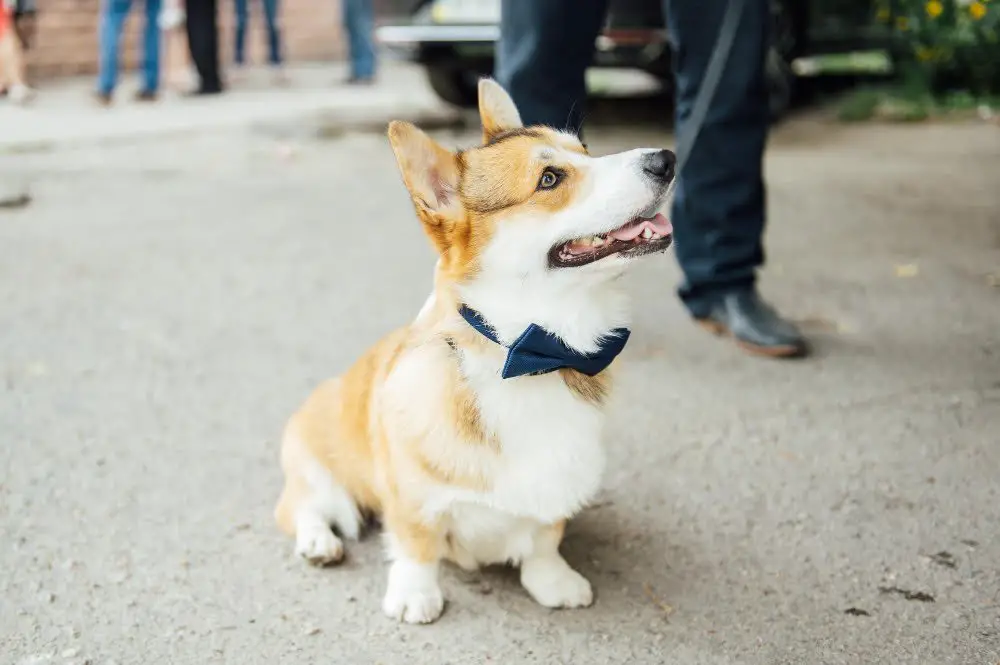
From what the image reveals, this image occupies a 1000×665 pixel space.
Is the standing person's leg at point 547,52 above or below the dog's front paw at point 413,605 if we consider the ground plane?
above

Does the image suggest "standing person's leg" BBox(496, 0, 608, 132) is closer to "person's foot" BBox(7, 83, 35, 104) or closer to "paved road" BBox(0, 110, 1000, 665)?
"paved road" BBox(0, 110, 1000, 665)

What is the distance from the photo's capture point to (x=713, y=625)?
6.87 feet

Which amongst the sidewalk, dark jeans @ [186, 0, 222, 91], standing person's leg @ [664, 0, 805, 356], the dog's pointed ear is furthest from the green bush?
the dog's pointed ear

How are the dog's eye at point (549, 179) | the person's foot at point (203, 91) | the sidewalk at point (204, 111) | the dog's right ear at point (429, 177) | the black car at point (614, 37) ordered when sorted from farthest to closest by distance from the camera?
the person's foot at point (203, 91)
the sidewalk at point (204, 111)
the black car at point (614, 37)
the dog's eye at point (549, 179)
the dog's right ear at point (429, 177)

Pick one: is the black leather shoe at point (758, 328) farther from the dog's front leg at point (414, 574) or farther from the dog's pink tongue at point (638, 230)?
the dog's front leg at point (414, 574)

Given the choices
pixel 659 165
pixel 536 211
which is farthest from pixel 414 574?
pixel 659 165

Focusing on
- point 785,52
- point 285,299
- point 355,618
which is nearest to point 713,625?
point 355,618

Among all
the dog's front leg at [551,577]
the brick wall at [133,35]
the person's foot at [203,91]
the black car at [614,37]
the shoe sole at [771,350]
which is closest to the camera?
the dog's front leg at [551,577]

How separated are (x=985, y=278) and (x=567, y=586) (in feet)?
9.70

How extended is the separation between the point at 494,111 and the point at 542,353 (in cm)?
70

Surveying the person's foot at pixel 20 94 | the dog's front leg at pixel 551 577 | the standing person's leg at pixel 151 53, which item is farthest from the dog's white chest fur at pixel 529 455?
the person's foot at pixel 20 94

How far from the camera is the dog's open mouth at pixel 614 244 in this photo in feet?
6.49

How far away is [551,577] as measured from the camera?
7.13ft

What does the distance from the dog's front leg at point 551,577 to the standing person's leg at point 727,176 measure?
1563 millimetres
